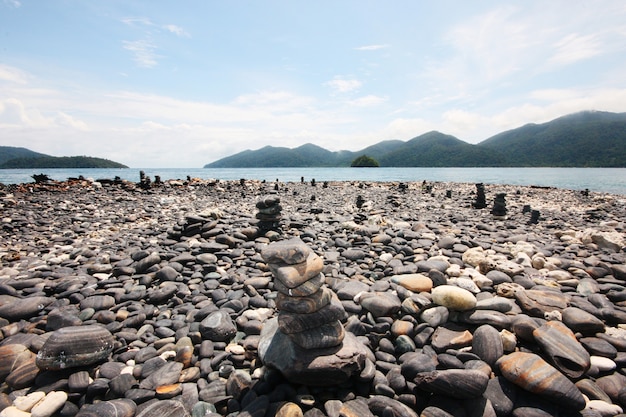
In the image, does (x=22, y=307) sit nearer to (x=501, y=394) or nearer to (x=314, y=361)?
(x=314, y=361)

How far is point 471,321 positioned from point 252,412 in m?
3.40

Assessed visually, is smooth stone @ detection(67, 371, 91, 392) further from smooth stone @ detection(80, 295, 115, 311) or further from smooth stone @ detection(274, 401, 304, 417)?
smooth stone @ detection(274, 401, 304, 417)

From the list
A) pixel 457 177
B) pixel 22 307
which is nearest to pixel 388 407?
pixel 22 307

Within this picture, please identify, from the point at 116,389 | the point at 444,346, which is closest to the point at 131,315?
the point at 116,389

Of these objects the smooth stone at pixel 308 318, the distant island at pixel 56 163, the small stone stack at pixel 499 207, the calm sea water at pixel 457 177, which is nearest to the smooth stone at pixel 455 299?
the smooth stone at pixel 308 318

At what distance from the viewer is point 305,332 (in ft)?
12.0

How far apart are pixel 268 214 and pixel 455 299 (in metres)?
6.81

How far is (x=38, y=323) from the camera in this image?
14.5 ft

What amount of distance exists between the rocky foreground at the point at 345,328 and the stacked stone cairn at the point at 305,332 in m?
0.15

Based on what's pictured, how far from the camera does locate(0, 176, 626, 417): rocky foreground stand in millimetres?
3059

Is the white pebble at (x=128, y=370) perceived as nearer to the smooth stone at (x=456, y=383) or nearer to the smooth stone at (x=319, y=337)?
the smooth stone at (x=319, y=337)

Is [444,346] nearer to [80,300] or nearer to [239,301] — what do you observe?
[239,301]

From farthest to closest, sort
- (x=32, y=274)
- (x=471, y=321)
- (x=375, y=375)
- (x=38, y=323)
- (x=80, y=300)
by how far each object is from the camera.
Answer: (x=32, y=274), (x=80, y=300), (x=38, y=323), (x=471, y=321), (x=375, y=375)

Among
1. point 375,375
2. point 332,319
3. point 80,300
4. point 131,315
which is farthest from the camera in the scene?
point 80,300
